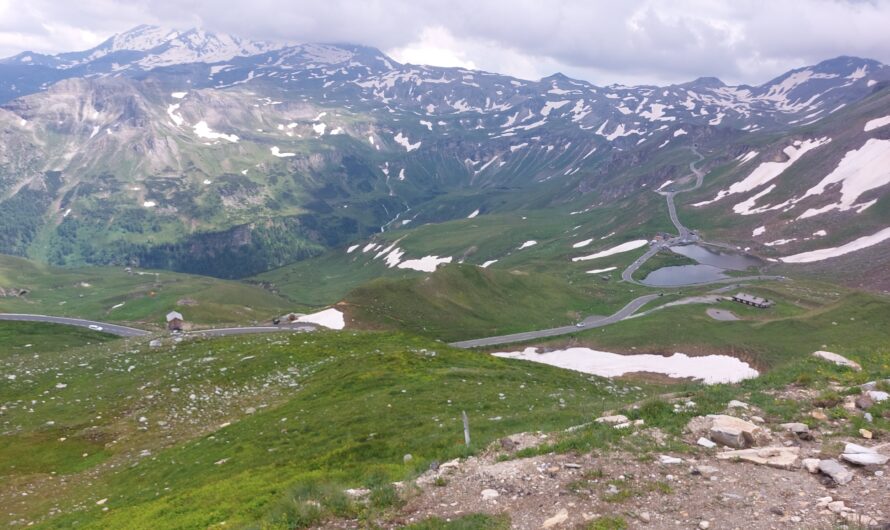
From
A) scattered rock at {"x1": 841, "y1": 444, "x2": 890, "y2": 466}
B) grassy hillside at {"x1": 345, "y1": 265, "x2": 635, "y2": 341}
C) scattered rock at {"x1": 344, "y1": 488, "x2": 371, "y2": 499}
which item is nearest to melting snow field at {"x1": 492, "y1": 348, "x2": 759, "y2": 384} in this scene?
grassy hillside at {"x1": 345, "y1": 265, "x2": 635, "y2": 341}

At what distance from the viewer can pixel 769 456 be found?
600 inches

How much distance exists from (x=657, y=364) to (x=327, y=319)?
5973cm

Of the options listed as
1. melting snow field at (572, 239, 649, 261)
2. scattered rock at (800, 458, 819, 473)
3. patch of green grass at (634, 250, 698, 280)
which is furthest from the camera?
melting snow field at (572, 239, 649, 261)

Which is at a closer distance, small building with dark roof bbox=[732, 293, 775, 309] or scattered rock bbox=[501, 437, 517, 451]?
scattered rock bbox=[501, 437, 517, 451]

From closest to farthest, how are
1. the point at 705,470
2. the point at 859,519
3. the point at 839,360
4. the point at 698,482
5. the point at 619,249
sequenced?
1. the point at 859,519
2. the point at 698,482
3. the point at 705,470
4. the point at 839,360
5. the point at 619,249

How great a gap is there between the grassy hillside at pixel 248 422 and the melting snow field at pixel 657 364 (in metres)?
30.3

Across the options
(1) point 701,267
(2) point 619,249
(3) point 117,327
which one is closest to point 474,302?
(3) point 117,327

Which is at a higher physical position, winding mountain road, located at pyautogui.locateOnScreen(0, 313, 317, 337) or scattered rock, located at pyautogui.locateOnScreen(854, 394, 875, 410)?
winding mountain road, located at pyautogui.locateOnScreen(0, 313, 317, 337)

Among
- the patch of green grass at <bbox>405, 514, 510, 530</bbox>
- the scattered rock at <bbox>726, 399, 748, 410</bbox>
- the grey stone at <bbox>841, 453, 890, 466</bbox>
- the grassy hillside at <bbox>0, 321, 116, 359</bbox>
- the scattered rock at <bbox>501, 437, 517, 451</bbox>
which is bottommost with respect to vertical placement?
the patch of green grass at <bbox>405, 514, 510, 530</bbox>

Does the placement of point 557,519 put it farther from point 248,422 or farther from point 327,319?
point 327,319

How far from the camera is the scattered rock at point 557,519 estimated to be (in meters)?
13.6

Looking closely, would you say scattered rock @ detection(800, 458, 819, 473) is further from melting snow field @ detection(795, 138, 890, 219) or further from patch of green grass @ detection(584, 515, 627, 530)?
melting snow field @ detection(795, 138, 890, 219)

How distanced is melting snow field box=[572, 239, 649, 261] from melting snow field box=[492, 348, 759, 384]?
355ft

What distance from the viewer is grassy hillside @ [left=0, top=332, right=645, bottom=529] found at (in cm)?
2156
